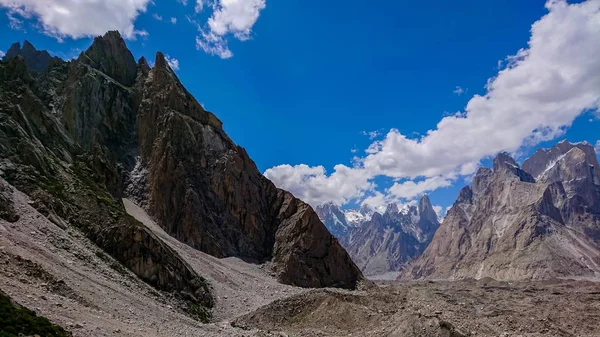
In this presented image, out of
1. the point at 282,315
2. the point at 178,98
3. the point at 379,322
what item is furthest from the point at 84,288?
the point at 178,98

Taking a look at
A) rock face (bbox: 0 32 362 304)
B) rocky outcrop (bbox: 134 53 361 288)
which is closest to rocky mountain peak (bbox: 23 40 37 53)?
rock face (bbox: 0 32 362 304)

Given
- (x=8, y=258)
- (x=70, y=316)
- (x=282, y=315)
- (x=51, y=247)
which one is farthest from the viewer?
(x=282, y=315)

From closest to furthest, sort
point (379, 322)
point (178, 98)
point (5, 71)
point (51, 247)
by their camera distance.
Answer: point (51, 247) → point (379, 322) → point (5, 71) → point (178, 98)

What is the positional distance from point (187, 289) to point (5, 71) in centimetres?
5478

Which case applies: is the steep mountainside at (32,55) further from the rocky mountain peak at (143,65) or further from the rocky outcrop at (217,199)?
the rocky outcrop at (217,199)

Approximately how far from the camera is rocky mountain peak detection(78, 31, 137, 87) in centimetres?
12950

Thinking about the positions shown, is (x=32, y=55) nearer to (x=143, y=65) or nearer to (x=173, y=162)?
(x=143, y=65)

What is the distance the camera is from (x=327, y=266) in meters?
112

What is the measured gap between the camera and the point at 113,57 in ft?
436

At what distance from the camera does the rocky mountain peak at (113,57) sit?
5098 inches

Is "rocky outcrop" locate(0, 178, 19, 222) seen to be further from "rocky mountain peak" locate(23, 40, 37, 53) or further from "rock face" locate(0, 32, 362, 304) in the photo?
"rocky mountain peak" locate(23, 40, 37, 53)

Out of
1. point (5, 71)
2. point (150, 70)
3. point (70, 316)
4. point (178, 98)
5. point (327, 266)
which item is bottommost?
point (70, 316)

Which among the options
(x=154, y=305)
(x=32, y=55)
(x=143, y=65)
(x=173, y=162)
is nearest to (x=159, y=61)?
(x=143, y=65)

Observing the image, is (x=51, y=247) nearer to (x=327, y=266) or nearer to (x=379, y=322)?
(x=379, y=322)
